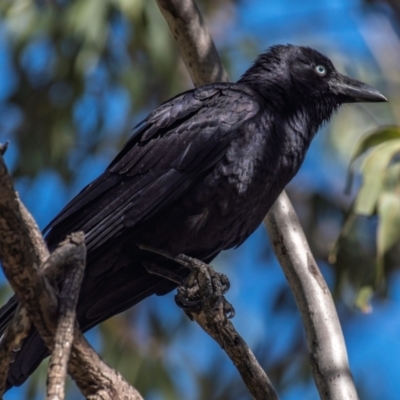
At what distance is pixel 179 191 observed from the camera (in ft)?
15.0

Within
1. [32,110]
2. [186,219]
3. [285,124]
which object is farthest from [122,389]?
[32,110]

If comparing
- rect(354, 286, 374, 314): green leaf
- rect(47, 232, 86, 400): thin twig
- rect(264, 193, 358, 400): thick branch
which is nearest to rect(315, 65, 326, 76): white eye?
rect(264, 193, 358, 400): thick branch

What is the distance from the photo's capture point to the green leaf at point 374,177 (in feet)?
18.8

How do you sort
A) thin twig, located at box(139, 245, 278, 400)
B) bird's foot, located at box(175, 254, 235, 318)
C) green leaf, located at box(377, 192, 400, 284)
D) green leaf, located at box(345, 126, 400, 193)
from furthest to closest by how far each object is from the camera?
green leaf, located at box(345, 126, 400, 193) < green leaf, located at box(377, 192, 400, 284) < bird's foot, located at box(175, 254, 235, 318) < thin twig, located at box(139, 245, 278, 400)

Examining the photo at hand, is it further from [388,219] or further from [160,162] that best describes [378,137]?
[160,162]

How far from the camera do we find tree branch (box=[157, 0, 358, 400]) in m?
4.35

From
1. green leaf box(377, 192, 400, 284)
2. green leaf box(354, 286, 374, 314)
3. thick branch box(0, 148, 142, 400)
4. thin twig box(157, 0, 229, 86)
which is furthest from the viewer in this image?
green leaf box(377, 192, 400, 284)

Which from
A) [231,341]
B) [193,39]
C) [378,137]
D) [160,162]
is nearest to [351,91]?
[378,137]

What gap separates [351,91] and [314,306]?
1.56 metres

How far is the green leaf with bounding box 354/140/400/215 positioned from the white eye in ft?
2.33

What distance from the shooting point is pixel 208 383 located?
9102 mm

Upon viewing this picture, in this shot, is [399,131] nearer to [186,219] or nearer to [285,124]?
[285,124]

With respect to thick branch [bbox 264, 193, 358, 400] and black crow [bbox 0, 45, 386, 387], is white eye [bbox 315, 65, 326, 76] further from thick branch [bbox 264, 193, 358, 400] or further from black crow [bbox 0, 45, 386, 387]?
thick branch [bbox 264, 193, 358, 400]

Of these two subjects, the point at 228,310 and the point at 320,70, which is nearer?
the point at 228,310
